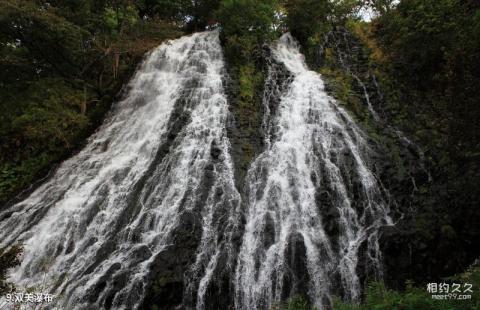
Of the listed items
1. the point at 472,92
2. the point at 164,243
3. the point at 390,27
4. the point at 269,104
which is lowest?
the point at 164,243

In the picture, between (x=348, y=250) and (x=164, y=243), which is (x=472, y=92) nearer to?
(x=348, y=250)

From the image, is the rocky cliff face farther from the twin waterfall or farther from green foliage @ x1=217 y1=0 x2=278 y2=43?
green foliage @ x1=217 y1=0 x2=278 y2=43

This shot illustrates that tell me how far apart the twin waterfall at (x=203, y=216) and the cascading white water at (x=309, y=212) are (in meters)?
0.03

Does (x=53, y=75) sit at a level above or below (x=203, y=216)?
above

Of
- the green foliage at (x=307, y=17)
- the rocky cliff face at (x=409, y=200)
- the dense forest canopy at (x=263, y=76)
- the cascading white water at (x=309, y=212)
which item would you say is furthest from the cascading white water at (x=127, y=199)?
the green foliage at (x=307, y=17)

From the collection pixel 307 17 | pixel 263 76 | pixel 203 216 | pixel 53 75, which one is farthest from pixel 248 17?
pixel 203 216

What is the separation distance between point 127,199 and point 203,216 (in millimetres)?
2635

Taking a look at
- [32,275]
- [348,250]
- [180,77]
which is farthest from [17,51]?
[348,250]

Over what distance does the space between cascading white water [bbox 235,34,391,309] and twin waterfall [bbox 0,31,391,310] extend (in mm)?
32

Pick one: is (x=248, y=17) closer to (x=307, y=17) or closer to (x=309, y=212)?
(x=307, y=17)

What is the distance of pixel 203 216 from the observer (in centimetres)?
988

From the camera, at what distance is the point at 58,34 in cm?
1339

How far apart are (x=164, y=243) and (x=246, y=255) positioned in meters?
2.24

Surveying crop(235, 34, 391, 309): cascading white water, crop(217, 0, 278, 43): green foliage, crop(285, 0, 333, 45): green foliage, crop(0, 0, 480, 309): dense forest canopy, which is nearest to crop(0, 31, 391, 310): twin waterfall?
crop(235, 34, 391, 309): cascading white water
